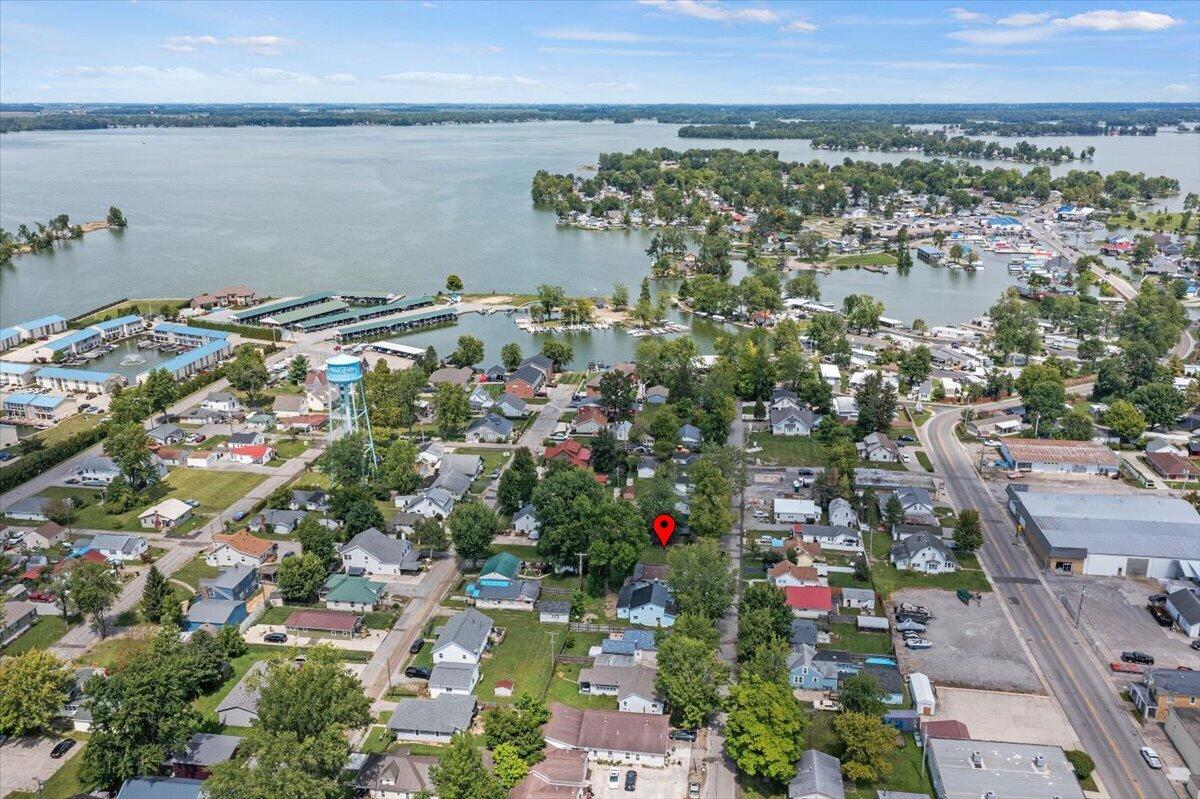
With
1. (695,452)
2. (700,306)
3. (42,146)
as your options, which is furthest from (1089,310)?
(42,146)

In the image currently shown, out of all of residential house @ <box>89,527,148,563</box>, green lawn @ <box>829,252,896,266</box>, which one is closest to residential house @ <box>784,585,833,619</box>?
residential house @ <box>89,527,148,563</box>

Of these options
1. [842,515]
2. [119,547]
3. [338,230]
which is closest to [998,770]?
[842,515]

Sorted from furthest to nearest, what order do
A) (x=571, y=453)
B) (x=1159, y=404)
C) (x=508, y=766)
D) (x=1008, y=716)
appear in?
(x=1159, y=404)
(x=571, y=453)
(x=1008, y=716)
(x=508, y=766)

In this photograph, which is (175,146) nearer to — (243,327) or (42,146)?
(42,146)

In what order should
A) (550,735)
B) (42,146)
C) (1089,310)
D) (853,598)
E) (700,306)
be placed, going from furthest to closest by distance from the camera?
(42,146) < (700,306) < (1089,310) < (853,598) < (550,735)

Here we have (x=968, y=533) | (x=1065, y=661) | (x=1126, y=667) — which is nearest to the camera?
(x=1126, y=667)

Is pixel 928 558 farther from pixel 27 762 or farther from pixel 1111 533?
pixel 27 762

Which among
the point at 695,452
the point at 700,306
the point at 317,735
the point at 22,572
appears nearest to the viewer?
the point at 317,735
